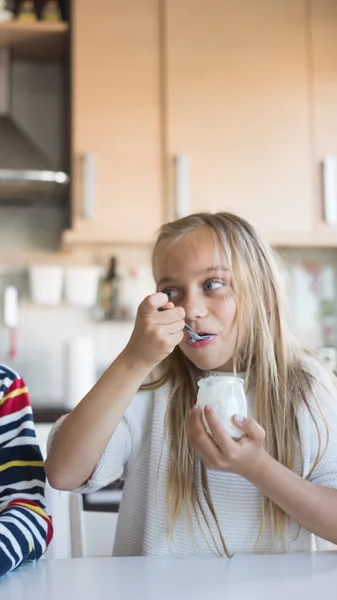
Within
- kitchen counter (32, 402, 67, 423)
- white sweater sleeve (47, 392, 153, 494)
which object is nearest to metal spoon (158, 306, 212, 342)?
white sweater sleeve (47, 392, 153, 494)

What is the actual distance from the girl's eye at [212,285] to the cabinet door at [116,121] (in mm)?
1449

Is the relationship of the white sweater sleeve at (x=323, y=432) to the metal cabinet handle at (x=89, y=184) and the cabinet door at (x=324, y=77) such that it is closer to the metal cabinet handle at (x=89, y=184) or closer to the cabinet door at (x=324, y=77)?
the metal cabinet handle at (x=89, y=184)

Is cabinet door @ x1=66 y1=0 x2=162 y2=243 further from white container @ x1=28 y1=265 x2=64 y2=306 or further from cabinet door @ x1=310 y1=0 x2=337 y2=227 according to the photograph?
cabinet door @ x1=310 y1=0 x2=337 y2=227

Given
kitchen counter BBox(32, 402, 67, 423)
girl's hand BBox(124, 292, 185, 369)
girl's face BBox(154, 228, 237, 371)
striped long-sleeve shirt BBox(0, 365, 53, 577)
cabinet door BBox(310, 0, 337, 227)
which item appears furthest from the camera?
cabinet door BBox(310, 0, 337, 227)

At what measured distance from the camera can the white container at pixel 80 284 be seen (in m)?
2.65

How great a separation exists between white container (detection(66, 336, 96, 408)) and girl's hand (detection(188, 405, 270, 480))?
1649 mm

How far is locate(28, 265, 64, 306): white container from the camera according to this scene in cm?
263

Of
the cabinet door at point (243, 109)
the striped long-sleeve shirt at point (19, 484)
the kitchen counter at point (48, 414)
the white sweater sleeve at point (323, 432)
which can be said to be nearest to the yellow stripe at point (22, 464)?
A: the striped long-sleeve shirt at point (19, 484)

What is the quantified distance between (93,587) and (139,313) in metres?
0.35

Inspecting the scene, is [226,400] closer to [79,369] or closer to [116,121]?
[79,369]

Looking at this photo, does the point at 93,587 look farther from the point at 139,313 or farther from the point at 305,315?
the point at 305,315

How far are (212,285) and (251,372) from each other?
0.49 ft

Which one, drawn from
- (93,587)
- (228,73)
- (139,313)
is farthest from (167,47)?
(93,587)

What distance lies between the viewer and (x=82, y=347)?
2545 mm
